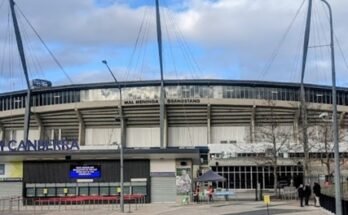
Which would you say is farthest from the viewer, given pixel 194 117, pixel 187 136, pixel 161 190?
pixel 187 136

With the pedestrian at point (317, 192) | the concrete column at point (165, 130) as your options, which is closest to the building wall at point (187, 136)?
the concrete column at point (165, 130)

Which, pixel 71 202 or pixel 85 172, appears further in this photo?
pixel 85 172

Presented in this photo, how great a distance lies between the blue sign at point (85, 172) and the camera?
48312 mm

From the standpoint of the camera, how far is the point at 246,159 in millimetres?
97375

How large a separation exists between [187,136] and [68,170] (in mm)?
67576

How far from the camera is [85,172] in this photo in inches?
1907

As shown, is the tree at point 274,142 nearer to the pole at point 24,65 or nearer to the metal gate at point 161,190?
the metal gate at point 161,190

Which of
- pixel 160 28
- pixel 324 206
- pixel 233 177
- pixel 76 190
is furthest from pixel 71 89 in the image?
pixel 324 206

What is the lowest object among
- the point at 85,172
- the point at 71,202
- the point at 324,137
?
the point at 71,202

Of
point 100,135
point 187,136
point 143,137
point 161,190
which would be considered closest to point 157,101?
point 143,137

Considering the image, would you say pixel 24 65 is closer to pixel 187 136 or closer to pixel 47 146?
pixel 187 136

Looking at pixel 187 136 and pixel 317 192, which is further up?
pixel 187 136

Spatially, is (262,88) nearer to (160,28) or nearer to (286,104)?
(286,104)

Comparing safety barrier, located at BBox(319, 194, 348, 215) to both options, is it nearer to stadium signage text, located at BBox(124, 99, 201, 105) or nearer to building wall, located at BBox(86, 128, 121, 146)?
stadium signage text, located at BBox(124, 99, 201, 105)
